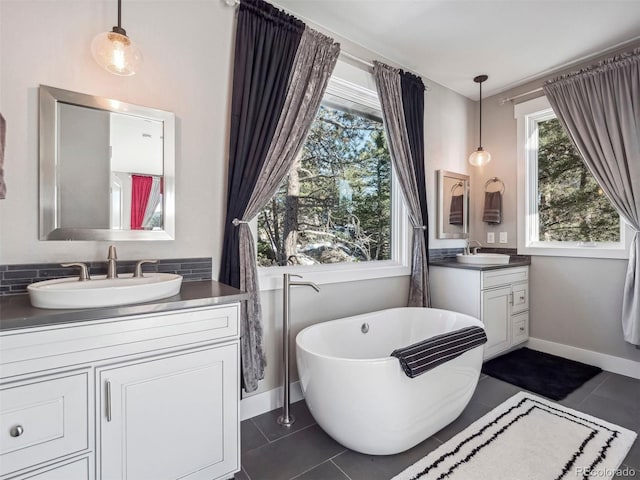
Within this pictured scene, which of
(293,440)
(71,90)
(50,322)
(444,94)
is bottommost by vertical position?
(293,440)

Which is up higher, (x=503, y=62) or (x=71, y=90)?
(x=503, y=62)

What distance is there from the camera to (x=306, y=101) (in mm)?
2213

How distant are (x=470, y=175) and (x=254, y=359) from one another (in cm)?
316

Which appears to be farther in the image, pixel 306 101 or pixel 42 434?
pixel 306 101

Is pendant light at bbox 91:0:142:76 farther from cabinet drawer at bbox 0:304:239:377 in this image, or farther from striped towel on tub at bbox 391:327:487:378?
striped towel on tub at bbox 391:327:487:378

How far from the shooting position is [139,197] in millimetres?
1740

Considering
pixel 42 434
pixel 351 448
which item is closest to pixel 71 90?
pixel 42 434

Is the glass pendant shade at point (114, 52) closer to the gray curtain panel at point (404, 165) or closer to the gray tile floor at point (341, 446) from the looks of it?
the gray curtain panel at point (404, 165)

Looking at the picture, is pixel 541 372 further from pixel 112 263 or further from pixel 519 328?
pixel 112 263

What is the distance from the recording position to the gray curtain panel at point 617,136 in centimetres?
252

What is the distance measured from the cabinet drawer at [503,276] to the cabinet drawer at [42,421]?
277 cm

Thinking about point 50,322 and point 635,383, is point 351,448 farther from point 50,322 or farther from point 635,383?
point 635,383

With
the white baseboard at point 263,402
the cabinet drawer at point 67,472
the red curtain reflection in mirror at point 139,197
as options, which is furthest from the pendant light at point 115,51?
the white baseboard at point 263,402

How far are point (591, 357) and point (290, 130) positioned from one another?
3.27 m
